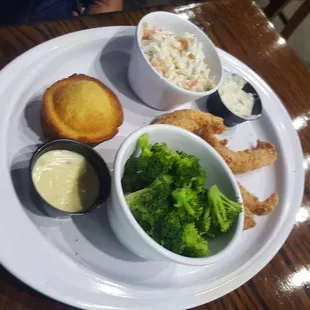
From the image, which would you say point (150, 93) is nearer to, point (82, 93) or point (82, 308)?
point (82, 93)

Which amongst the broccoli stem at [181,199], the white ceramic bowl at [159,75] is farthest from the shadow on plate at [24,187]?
the white ceramic bowl at [159,75]

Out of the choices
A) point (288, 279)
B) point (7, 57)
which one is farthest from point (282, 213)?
point (7, 57)

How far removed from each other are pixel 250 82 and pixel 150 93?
471 mm

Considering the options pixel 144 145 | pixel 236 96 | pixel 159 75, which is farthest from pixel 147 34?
pixel 144 145

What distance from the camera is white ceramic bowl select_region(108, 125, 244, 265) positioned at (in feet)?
3.89

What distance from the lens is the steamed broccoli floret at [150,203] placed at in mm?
1204

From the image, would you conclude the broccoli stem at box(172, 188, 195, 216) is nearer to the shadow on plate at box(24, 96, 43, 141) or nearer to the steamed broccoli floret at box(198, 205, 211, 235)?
the steamed broccoli floret at box(198, 205, 211, 235)

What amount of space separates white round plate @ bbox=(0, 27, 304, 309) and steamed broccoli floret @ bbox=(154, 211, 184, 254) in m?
0.16

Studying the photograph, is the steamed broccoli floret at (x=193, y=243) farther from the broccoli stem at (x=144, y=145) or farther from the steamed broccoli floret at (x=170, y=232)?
the broccoli stem at (x=144, y=145)

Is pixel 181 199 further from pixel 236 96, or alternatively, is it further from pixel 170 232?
pixel 236 96

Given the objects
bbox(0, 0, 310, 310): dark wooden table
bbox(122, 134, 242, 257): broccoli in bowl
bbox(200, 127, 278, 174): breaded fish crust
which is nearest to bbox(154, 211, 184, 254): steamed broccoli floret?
bbox(122, 134, 242, 257): broccoli in bowl

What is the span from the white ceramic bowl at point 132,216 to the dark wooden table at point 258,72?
0.20m

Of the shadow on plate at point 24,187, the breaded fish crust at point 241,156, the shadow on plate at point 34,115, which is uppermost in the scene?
the breaded fish crust at point 241,156

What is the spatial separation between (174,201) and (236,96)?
2.17 ft
